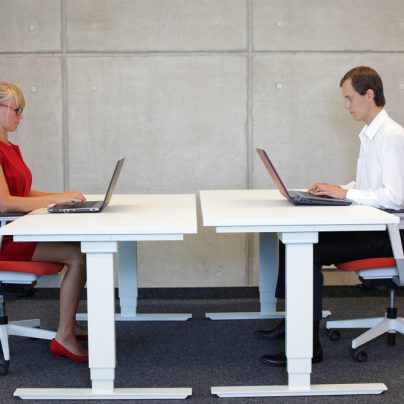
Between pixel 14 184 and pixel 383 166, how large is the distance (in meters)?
1.89

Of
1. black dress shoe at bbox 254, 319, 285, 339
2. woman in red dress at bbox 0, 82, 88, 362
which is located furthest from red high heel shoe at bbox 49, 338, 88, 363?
black dress shoe at bbox 254, 319, 285, 339

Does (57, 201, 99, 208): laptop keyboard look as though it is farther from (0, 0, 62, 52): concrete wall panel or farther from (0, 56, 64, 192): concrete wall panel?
(0, 0, 62, 52): concrete wall panel

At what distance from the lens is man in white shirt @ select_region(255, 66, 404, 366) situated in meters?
3.46

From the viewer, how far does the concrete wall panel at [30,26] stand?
502 centimetres

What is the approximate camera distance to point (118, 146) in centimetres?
509

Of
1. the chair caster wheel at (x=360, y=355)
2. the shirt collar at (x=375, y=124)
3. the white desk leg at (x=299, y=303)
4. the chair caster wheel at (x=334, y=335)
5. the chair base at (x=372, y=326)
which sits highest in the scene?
the shirt collar at (x=375, y=124)

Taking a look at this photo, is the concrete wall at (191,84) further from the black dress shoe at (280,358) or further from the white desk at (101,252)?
the white desk at (101,252)

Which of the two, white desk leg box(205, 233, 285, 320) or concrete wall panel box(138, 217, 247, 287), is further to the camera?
concrete wall panel box(138, 217, 247, 287)

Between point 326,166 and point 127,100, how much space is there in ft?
4.91

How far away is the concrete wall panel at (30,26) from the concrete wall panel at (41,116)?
0.09 m

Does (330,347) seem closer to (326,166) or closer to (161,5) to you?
(326,166)

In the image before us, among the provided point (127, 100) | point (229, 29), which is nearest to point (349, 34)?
point (229, 29)

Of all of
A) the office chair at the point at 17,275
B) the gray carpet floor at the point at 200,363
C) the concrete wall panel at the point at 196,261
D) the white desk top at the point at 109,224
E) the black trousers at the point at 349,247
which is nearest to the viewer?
the white desk top at the point at 109,224

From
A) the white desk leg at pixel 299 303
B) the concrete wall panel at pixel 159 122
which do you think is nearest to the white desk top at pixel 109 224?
the white desk leg at pixel 299 303
